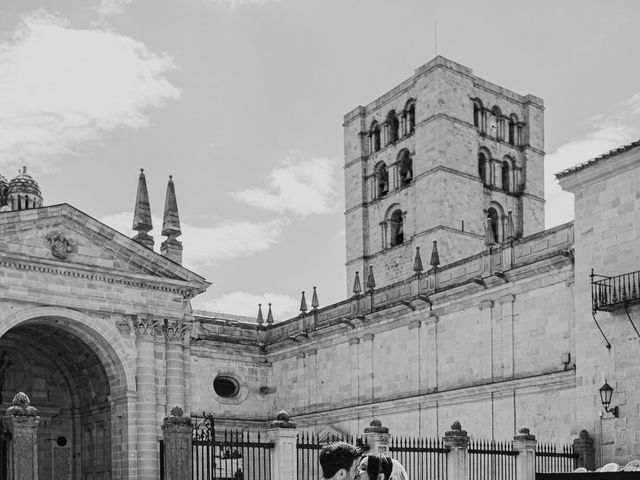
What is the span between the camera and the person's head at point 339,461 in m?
5.82

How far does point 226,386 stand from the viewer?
1578 inches

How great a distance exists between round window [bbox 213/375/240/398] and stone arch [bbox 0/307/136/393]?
349 inches

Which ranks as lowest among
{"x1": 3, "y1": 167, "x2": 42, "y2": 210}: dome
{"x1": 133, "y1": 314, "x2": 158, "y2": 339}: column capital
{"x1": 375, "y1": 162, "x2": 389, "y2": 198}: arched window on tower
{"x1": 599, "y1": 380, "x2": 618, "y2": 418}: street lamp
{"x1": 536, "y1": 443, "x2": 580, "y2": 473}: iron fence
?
{"x1": 536, "y1": 443, "x2": 580, "y2": 473}: iron fence

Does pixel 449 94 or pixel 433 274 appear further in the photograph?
pixel 449 94

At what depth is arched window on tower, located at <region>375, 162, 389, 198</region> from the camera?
51.6 m

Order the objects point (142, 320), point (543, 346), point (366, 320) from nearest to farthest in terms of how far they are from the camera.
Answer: point (543, 346), point (142, 320), point (366, 320)

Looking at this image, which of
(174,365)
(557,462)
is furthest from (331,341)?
(557,462)

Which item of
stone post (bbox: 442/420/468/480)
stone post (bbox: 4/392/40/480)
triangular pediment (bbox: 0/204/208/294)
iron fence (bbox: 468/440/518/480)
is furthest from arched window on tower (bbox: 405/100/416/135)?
stone post (bbox: 4/392/40/480)

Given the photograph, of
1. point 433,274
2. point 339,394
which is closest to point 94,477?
point 339,394

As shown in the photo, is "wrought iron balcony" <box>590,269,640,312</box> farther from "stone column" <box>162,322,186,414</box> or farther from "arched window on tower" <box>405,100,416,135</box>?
"arched window on tower" <box>405,100,416,135</box>

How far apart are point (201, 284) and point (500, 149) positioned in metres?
23.7

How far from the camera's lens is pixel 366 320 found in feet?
115

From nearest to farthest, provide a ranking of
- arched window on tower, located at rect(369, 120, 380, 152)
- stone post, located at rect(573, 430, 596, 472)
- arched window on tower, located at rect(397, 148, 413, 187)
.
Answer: stone post, located at rect(573, 430, 596, 472) → arched window on tower, located at rect(397, 148, 413, 187) → arched window on tower, located at rect(369, 120, 380, 152)

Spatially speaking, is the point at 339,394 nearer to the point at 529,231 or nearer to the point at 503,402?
the point at 503,402
